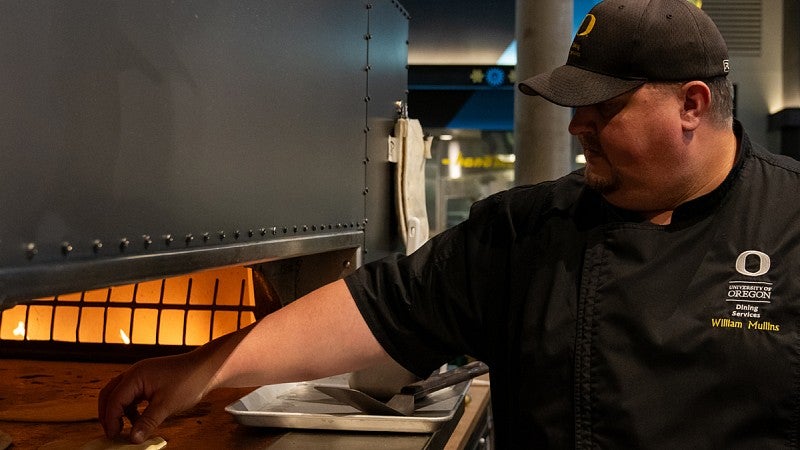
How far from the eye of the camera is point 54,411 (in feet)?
6.99

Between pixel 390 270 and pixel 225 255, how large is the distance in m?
0.39

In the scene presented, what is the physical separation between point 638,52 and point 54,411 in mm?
1598

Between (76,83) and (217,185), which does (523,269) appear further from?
(76,83)

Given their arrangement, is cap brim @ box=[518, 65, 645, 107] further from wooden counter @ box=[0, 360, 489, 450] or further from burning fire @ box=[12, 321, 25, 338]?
burning fire @ box=[12, 321, 25, 338]

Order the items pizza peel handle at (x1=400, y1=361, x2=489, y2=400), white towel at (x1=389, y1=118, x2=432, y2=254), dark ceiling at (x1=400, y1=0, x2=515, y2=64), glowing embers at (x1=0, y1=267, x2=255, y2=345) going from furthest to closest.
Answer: dark ceiling at (x1=400, y1=0, x2=515, y2=64) → white towel at (x1=389, y1=118, x2=432, y2=254) → glowing embers at (x1=0, y1=267, x2=255, y2=345) → pizza peel handle at (x1=400, y1=361, x2=489, y2=400)

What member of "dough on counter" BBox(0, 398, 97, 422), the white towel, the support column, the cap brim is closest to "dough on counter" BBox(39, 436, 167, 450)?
"dough on counter" BBox(0, 398, 97, 422)

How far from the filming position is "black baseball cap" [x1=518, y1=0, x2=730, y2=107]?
1.61 meters

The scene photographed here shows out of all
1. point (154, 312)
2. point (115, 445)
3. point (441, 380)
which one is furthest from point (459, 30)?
point (115, 445)

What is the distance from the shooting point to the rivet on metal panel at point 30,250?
1.12 metres

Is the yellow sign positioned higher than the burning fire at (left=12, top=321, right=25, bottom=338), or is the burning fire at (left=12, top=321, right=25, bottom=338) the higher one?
the yellow sign

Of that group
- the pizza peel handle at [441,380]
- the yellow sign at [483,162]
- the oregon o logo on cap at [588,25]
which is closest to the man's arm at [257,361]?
the pizza peel handle at [441,380]

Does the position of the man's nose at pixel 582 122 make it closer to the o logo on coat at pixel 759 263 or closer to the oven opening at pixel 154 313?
the o logo on coat at pixel 759 263

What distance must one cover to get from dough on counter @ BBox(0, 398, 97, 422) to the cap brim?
4.29 ft

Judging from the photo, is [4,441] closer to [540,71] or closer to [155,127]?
[155,127]
